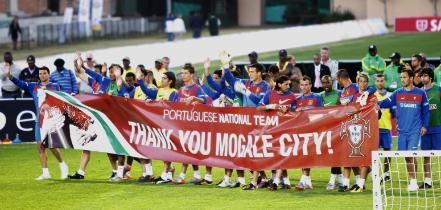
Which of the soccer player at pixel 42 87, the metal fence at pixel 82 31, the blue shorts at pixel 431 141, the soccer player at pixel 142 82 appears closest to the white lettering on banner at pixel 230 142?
the soccer player at pixel 142 82

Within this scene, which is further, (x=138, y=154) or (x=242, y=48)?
(x=242, y=48)

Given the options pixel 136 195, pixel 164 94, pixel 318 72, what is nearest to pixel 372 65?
pixel 318 72

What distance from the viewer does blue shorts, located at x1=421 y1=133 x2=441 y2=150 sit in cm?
1868

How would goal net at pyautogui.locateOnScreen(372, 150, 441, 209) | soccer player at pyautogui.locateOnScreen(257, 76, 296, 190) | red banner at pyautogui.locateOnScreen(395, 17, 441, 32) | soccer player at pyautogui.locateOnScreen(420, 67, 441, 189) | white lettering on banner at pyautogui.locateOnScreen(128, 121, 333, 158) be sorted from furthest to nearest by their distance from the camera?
red banner at pyautogui.locateOnScreen(395, 17, 441, 32) → soccer player at pyautogui.locateOnScreen(420, 67, 441, 189) → soccer player at pyautogui.locateOnScreen(257, 76, 296, 190) → white lettering on banner at pyautogui.locateOnScreen(128, 121, 333, 158) → goal net at pyautogui.locateOnScreen(372, 150, 441, 209)

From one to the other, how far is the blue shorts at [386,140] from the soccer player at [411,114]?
69cm

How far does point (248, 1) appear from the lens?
84.2m

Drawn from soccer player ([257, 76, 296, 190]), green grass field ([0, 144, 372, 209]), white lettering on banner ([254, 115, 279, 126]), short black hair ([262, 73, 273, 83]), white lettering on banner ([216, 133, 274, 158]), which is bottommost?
green grass field ([0, 144, 372, 209])

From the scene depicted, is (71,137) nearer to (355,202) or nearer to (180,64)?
(355,202)

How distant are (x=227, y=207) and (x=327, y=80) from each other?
2936 mm

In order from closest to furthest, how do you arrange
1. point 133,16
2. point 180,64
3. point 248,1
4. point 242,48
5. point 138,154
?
1. point 138,154
2. point 180,64
3. point 242,48
4. point 133,16
5. point 248,1

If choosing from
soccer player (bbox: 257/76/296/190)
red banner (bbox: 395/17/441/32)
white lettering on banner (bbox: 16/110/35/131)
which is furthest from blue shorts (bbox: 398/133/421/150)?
red banner (bbox: 395/17/441/32)

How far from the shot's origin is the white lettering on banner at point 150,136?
19.7m

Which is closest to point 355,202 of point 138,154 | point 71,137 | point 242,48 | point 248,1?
point 138,154

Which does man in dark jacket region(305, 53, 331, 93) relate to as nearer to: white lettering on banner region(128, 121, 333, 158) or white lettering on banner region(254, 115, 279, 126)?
white lettering on banner region(128, 121, 333, 158)
